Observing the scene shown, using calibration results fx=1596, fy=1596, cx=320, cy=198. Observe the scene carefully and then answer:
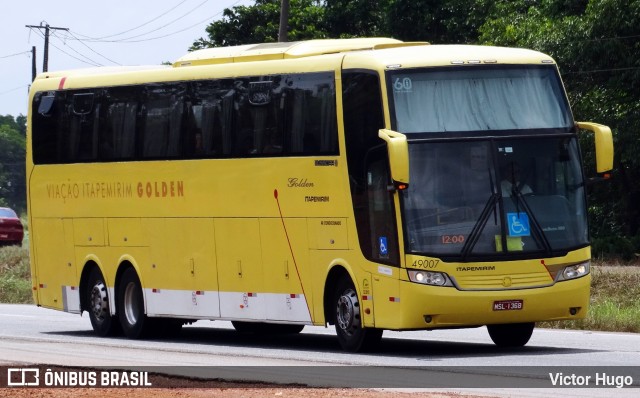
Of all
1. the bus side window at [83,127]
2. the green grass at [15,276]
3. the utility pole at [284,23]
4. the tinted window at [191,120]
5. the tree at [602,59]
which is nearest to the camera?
the tinted window at [191,120]

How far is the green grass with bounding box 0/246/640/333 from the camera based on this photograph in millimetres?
23500

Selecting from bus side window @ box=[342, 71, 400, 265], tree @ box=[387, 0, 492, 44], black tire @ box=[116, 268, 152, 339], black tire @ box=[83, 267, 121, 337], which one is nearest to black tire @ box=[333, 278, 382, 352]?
bus side window @ box=[342, 71, 400, 265]

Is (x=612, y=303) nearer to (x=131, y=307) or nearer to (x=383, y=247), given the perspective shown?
(x=131, y=307)

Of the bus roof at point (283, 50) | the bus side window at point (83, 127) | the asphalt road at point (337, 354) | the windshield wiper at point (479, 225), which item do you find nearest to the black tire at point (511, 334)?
the asphalt road at point (337, 354)

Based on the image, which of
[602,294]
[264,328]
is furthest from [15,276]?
[264,328]

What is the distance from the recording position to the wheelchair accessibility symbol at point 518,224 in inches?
719

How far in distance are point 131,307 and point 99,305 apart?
0.72 m

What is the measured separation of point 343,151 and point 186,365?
10.9 ft

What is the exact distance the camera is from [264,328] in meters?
24.1

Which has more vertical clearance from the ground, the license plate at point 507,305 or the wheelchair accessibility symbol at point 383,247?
the wheelchair accessibility symbol at point 383,247

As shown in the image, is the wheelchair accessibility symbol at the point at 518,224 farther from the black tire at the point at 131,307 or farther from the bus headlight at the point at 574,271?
the black tire at the point at 131,307

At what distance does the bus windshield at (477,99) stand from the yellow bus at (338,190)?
0.02 meters

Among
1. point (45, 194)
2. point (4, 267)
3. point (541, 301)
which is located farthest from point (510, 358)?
point (4, 267)

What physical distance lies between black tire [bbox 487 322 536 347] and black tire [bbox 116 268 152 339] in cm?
609
